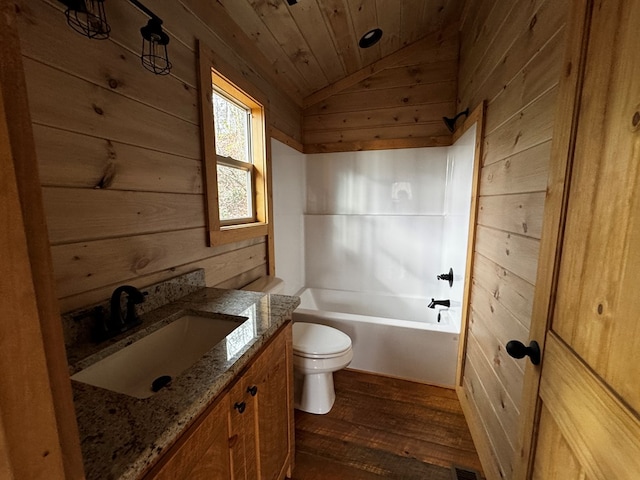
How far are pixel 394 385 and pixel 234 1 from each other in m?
2.61

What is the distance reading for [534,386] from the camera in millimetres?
747

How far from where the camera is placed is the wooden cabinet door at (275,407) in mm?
985

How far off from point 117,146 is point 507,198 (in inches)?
64.0

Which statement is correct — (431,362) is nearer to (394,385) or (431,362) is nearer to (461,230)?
(394,385)

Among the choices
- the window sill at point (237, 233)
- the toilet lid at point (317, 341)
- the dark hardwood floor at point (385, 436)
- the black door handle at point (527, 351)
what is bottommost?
the dark hardwood floor at point (385, 436)

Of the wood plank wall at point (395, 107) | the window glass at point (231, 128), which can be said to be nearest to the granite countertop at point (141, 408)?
the window glass at point (231, 128)

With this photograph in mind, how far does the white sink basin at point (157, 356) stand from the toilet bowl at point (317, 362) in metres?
0.69

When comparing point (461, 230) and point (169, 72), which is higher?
point (169, 72)

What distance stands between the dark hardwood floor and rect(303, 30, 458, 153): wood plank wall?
214 cm

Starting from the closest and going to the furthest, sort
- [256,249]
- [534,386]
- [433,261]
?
[534,386] < [256,249] < [433,261]

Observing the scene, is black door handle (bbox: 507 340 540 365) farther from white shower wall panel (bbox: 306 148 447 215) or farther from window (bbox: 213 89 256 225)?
white shower wall panel (bbox: 306 148 447 215)

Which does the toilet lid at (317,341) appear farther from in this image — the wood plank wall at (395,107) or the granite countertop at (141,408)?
the wood plank wall at (395,107)

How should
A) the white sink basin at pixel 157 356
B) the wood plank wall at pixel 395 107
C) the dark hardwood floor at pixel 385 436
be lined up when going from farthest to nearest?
the wood plank wall at pixel 395 107 → the dark hardwood floor at pixel 385 436 → the white sink basin at pixel 157 356

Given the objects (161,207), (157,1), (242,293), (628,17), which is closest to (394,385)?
(242,293)
